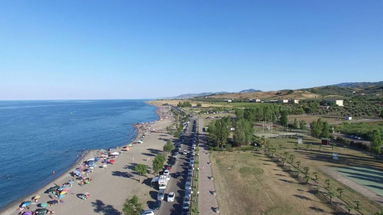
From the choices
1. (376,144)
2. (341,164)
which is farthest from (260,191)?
(376,144)

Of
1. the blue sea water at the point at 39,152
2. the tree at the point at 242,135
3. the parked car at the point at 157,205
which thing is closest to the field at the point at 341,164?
the tree at the point at 242,135

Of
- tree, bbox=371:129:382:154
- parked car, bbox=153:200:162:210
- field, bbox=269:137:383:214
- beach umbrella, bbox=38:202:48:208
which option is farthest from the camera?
tree, bbox=371:129:382:154

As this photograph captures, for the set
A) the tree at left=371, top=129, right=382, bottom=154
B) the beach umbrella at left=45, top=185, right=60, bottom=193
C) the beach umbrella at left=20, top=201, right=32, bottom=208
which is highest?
the tree at left=371, top=129, right=382, bottom=154

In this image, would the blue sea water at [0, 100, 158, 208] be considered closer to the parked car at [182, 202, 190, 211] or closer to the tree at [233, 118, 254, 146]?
the parked car at [182, 202, 190, 211]

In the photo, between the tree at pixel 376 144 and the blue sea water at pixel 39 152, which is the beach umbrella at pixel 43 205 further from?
the tree at pixel 376 144

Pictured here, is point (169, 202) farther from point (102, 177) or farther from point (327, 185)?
point (327, 185)

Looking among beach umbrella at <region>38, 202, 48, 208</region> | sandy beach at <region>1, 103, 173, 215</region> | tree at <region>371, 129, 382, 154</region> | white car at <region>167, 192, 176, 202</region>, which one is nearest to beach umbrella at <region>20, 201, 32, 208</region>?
sandy beach at <region>1, 103, 173, 215</region>

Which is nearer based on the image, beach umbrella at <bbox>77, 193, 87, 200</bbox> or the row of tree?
beach umbrella at <bbox>77, 193, 87, 200</bbox>
